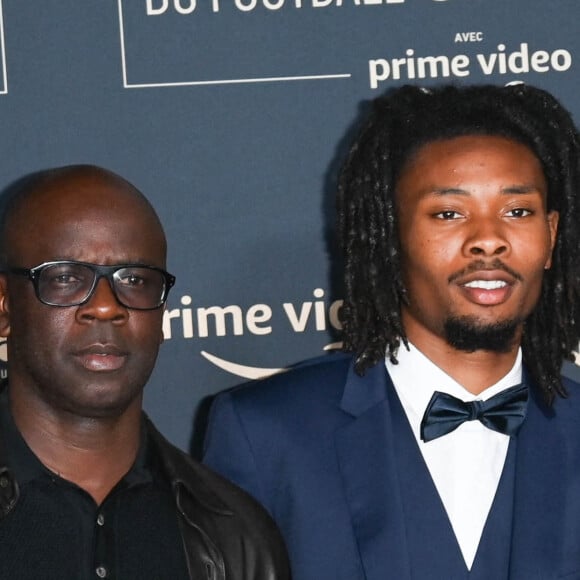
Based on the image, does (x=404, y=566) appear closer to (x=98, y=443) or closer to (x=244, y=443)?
(x=244, y=443)

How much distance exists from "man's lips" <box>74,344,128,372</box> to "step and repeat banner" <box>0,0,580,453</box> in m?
1.09

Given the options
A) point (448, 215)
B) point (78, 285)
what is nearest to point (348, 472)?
point (448, 215)

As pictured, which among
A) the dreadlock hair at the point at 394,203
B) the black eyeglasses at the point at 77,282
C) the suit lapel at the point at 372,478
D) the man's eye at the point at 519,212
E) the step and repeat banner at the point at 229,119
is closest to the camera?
the black eyeglasses at the point at 77,282

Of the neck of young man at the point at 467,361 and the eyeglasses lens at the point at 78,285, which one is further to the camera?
the neck of young man at the point at 467,361

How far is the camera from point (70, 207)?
2486mm

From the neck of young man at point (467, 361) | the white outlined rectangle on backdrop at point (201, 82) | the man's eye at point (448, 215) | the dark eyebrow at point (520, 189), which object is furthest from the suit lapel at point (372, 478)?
the white outlined rectangle on backdrop at point (201, 82)

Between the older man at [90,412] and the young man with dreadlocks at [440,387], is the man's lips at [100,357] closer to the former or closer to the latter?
the older man at [90,412]

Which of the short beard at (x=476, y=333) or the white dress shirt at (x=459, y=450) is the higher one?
the short beard at (x=476, y=333)

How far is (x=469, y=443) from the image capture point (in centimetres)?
298

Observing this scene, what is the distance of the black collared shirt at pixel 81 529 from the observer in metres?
2.31

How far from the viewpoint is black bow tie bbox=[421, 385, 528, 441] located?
294cm

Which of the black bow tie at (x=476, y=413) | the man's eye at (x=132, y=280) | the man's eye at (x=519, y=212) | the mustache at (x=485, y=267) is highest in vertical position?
the man's eye at (x=519, y=212)

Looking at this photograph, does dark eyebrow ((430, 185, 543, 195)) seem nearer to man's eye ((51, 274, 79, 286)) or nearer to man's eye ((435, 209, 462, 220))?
man's eye ((435, 209, 462, 220))

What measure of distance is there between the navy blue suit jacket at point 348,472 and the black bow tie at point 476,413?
0.05m
